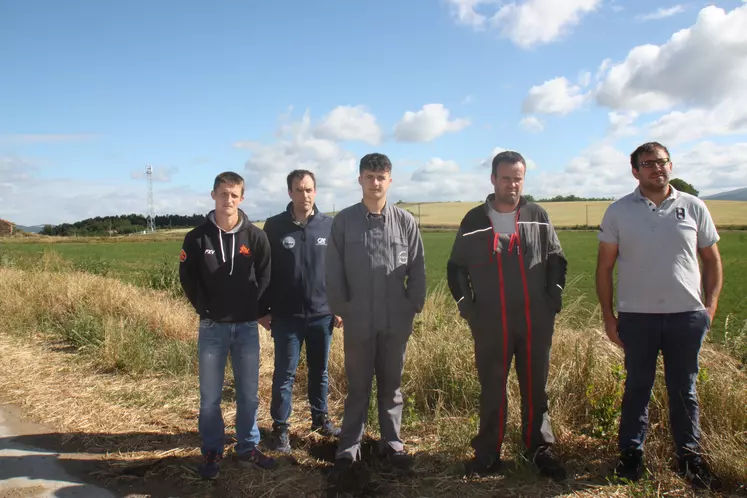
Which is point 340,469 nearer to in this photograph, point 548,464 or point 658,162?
point 548,464

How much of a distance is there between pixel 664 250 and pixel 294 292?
2452mm

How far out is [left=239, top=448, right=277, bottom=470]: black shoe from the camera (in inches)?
139

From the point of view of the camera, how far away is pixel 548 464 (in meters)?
3.30

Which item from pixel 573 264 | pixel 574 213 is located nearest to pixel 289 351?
pixel 573 264

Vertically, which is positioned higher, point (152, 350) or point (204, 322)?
point (204, 322)

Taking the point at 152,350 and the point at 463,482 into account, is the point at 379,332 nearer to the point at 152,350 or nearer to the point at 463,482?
the point at 463,482

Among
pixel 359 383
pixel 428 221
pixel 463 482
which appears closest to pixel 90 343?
pixel 359 383

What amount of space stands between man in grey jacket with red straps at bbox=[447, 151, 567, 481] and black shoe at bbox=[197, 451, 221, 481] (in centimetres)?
166

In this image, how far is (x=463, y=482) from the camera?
3.31 meters

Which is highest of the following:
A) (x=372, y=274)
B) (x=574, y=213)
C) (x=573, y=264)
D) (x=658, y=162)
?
(x=574, y=213)

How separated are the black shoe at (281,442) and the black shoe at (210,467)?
0.47 meters

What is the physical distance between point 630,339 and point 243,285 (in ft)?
8.26

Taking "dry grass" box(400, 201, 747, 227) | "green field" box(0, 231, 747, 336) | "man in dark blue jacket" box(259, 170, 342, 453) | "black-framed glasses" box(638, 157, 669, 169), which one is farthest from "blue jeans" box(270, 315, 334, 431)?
"dry grass" box(400, 201, 747, 227)

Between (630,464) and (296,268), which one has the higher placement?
(296,268)
